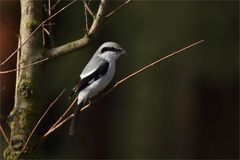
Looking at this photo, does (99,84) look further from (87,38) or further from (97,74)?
(87,38)

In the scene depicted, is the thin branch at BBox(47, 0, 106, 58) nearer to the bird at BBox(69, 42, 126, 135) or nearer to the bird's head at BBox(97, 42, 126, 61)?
the bird at BBox(69, 42, 126, 135)

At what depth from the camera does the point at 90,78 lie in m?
3.76

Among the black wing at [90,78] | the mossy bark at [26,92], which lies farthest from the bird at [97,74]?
the mossy bark at [26,92]

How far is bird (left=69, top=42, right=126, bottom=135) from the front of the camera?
12.2 feet

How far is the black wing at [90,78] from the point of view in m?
3.68

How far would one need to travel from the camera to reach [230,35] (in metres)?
8.65

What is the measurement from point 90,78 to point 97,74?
61 mm

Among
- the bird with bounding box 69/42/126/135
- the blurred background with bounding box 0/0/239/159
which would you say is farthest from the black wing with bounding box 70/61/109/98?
the blurred background with bounding box 0/0/239/159

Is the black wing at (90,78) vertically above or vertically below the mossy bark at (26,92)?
below

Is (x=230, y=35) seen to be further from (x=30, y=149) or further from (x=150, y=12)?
(x=30, y=149)

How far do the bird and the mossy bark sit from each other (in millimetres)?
1046

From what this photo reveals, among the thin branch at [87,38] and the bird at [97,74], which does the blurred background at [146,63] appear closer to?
the bird at [97,74]

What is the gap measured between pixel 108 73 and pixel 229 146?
6.58 meters

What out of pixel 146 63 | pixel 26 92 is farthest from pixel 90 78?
pixel 146 63
